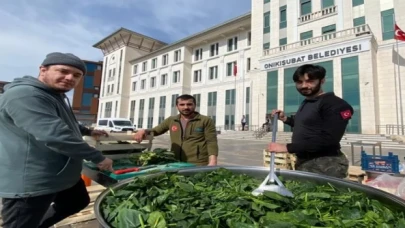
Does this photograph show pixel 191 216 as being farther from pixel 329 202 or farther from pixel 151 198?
pixel 329 202

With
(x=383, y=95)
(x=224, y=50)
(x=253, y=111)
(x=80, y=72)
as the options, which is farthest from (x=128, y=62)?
(x=80, y=72)

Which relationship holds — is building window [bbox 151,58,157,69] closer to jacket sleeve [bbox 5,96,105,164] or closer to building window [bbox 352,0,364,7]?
building window [bbox 352,0,364,7]

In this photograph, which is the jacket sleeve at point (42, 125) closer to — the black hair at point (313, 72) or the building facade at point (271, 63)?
the black hair at point (313, 72)

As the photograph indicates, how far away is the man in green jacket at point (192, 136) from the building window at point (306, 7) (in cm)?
2281

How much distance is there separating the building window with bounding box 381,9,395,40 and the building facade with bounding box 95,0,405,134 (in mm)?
62

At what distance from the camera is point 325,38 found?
19.1 metres

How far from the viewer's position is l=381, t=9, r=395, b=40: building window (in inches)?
671

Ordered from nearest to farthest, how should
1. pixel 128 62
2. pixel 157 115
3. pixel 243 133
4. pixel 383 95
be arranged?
1. pixel 383 95
2. pixel 243 133
3. pixel 157 115
4. pixel 128 62

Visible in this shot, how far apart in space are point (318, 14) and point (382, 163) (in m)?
20.5

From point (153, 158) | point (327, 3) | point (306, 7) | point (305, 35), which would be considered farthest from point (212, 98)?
point (153, 158)

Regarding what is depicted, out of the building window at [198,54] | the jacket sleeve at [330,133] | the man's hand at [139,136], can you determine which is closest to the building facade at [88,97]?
the building window at [198,54]

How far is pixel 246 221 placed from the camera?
0.92 metres

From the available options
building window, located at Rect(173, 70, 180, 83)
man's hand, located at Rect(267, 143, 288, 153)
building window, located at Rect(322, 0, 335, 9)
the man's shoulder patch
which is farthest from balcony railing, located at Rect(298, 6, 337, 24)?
man's hand, located at Rect(267, 143, 288, 153)

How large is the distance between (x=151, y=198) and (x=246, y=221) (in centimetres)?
52
